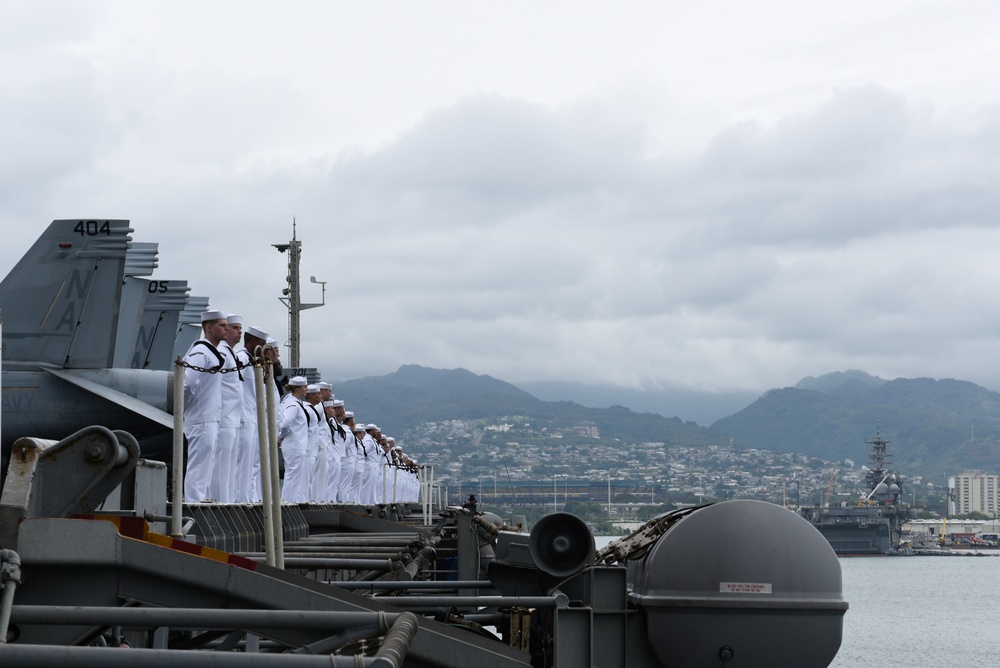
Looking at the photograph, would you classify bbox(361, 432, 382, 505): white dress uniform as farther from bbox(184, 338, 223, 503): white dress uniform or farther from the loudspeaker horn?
the loudspeaker horn

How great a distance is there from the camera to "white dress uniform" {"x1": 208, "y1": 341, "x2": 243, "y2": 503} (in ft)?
47.5

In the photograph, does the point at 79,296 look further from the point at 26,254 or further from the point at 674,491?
the point at 674,491

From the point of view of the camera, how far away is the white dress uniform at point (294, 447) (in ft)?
69.5

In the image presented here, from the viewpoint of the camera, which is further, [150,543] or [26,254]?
[26,254]

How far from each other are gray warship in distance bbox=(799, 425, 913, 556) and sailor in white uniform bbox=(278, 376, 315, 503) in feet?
455

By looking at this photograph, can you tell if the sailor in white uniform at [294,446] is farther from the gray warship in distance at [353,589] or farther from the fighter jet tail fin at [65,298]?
the gray warship in distance at [353,589]

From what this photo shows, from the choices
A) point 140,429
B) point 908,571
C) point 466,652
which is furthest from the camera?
point 908,571

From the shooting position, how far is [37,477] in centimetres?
534

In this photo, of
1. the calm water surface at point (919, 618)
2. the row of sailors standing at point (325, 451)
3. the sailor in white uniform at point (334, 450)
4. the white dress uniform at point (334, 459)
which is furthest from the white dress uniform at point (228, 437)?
the sailor in white uniform at point (334, 450)

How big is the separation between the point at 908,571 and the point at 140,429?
433 ft

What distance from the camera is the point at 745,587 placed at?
7.64m

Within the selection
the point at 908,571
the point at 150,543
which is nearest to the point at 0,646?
the point at 150,543

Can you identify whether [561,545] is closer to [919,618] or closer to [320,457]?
[320,457]

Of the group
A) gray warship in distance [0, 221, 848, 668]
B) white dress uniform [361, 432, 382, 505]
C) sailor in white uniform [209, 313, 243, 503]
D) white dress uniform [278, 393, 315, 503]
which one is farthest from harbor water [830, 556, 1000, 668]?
gray warship in distance [0, 221, 848, 668]
